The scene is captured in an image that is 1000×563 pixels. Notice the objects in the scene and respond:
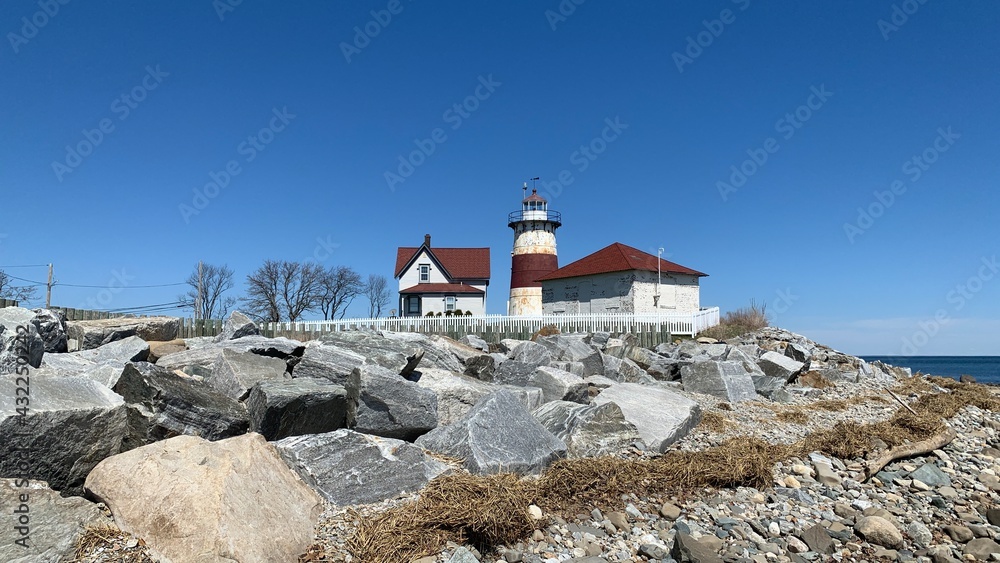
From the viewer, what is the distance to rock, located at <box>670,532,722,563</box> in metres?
3.67

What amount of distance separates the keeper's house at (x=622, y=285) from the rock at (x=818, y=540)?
25992mm

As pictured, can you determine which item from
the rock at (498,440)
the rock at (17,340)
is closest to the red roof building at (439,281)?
the rock at (17,340)

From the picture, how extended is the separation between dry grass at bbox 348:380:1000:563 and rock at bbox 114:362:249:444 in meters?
1.44

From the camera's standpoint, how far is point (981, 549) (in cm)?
421

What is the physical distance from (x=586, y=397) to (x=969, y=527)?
12.9 ft

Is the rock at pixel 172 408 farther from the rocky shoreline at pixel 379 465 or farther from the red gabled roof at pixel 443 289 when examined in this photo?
the red gabled roof at pixel 443 289

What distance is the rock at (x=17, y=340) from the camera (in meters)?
4.95

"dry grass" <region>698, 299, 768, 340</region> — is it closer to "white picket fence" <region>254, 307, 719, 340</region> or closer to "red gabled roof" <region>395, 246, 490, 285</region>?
"white picket fence" <region>254, 307, 719, 340</region>

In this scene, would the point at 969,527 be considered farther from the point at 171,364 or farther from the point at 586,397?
the point at 171,364

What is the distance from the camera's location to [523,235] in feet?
123

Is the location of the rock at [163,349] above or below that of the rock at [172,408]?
above

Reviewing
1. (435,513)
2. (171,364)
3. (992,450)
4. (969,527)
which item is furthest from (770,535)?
(171,364)

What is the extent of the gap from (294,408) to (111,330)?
23.6 ft

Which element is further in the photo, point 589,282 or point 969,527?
point 589,282
